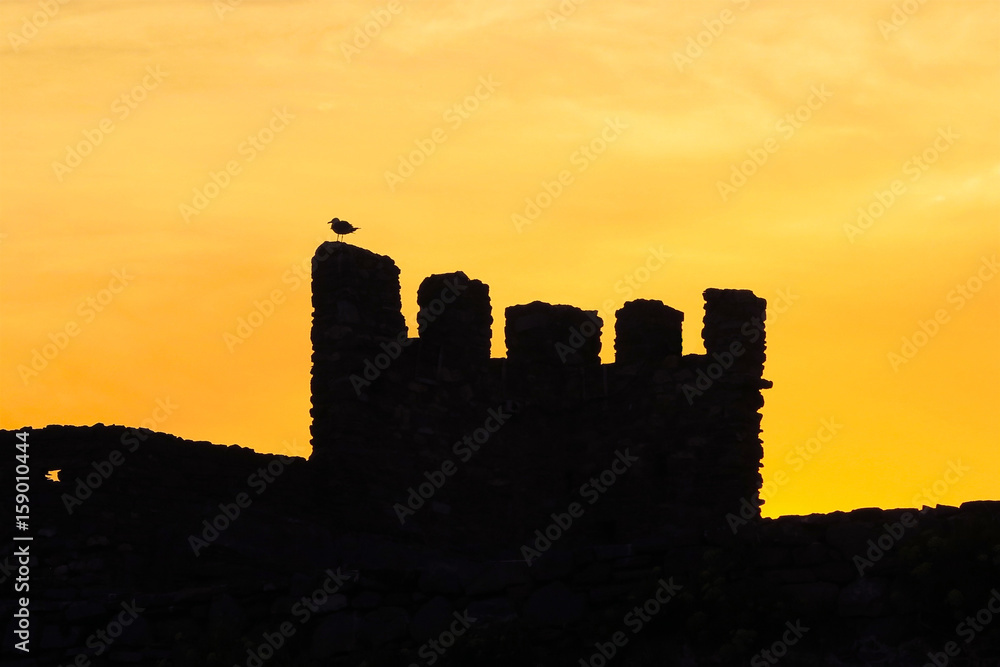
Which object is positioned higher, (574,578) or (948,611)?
(948,611)

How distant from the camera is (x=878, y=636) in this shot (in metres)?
15.9

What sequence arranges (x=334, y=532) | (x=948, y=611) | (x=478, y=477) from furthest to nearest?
(x=478, y=477), (x=334, y=532), (x=948, y=611)

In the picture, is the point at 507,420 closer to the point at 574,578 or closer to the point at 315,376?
the point at 315,376

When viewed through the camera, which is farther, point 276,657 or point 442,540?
point 442,540

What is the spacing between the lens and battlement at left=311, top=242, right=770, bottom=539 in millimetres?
24109

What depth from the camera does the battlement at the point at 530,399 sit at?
79.1ft

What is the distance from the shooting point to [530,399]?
2645cm

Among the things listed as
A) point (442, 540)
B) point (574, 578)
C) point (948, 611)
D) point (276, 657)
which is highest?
point (948, 611)

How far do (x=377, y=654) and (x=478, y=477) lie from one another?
932 centimetres

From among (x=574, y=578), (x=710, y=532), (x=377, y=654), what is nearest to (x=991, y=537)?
(x=710, y=532)

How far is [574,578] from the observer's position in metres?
16.6

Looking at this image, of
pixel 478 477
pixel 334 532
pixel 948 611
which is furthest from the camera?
pixel 478 477

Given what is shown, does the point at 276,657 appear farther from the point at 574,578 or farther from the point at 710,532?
the point at 710,532

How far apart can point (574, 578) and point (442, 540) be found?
8236mm
